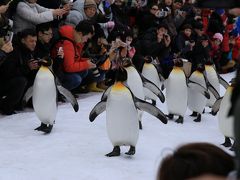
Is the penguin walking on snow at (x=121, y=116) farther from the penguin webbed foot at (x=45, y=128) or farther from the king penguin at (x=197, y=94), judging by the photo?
the king penguin at (x=197, y=94)

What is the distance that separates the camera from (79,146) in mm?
3449

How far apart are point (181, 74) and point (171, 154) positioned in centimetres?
373

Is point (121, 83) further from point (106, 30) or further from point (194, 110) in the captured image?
point (106, 30)

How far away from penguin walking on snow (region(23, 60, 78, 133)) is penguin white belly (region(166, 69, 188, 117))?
1.13 meters

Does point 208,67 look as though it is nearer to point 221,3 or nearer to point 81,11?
point 81,11

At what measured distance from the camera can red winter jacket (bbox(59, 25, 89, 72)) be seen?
4.85 meters

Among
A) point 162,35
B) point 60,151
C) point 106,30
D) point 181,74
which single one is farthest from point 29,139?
point 162,35

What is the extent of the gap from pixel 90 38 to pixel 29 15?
2.97 feet

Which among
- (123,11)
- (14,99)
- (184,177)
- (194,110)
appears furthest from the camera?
(123,11)

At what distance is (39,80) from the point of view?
3.66 metres

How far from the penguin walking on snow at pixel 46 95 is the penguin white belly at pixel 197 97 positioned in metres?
1.39

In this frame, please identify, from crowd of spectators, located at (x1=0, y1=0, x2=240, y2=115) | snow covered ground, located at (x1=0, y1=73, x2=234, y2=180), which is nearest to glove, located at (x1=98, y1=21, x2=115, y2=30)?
crowd of spectators, located at (x1=0, y1=0, x2=240, y2=115)

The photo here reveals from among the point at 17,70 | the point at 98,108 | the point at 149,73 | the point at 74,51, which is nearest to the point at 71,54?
the point at 74,51

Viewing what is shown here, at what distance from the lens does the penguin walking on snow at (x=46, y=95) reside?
12.0 feet
